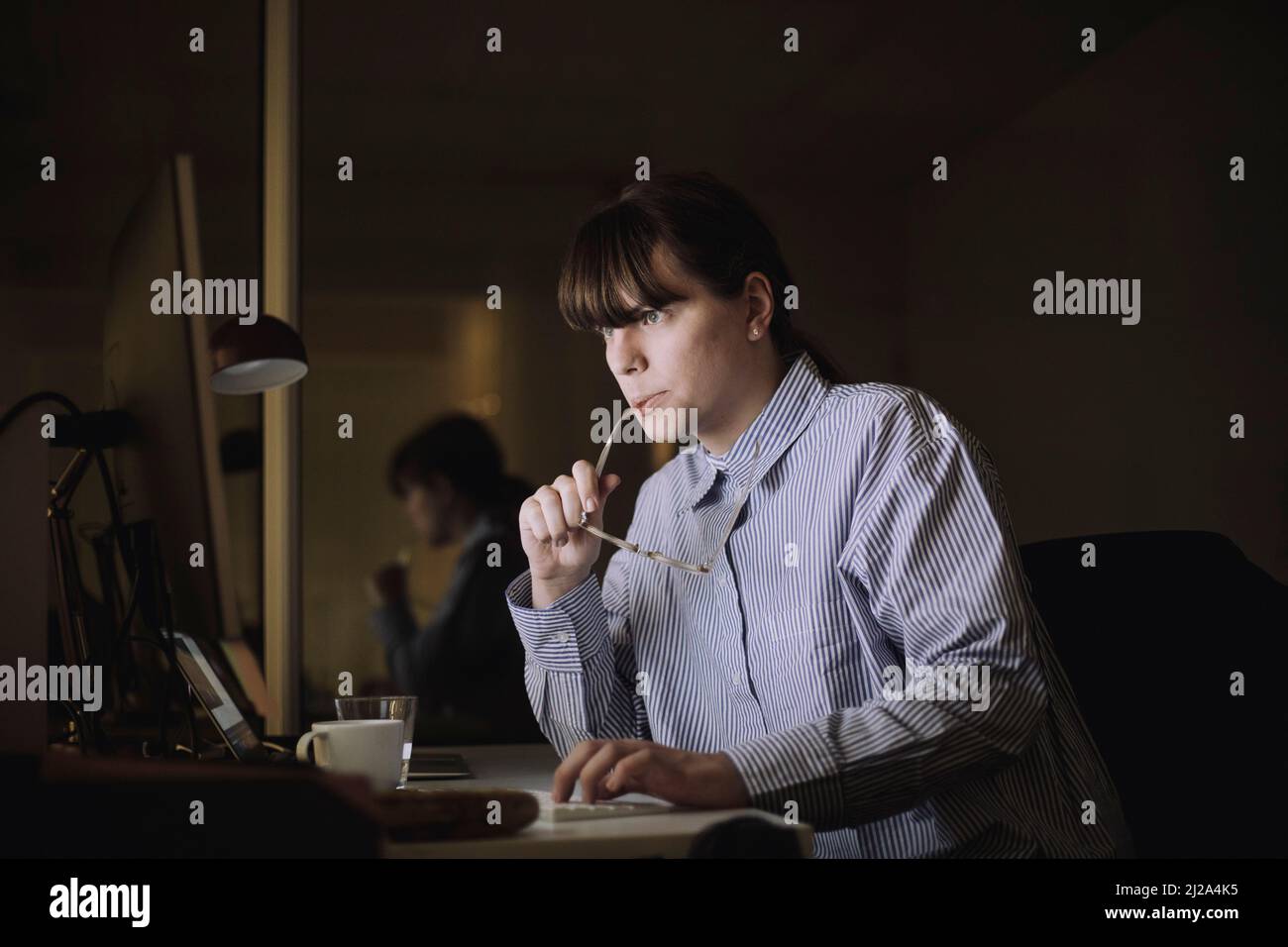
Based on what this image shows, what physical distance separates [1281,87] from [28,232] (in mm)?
2678

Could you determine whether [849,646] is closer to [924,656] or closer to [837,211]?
[924,656]

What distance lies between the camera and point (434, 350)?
2.65 meters

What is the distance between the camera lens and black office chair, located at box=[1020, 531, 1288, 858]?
44.3 inches

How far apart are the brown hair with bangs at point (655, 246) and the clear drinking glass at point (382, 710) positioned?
0.43m

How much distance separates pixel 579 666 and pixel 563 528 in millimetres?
165

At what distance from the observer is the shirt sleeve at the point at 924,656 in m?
0.86

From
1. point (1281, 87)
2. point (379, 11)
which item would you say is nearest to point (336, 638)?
point (379, 11)

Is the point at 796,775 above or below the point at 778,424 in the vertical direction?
below

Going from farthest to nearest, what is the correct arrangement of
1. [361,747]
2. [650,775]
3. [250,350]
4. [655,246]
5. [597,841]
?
[250,350]
[655,246]
[361,747]
[650,775]
[597,841]

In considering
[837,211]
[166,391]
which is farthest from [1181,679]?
[837,211]

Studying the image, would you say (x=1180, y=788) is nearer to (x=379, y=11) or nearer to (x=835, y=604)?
(x=835, y=604)

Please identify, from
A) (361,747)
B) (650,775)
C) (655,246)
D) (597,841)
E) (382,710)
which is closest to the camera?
(597,841)

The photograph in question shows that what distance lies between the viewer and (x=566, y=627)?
1.17m
